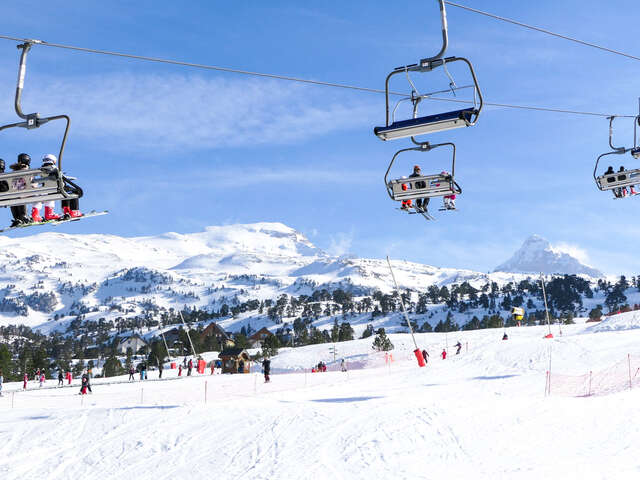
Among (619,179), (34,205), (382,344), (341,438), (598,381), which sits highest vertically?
(619,179)

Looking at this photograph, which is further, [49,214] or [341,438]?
[341,438]

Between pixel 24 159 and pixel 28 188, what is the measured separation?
3.13 feet

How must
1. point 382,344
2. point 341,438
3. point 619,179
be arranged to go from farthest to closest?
1. point 382,344
2. point 619,179
3. point 341,438

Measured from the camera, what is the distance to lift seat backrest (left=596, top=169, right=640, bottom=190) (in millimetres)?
19031

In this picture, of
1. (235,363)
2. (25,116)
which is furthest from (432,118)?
(235,363)

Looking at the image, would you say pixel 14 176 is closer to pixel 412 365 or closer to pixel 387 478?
pixel 387 478

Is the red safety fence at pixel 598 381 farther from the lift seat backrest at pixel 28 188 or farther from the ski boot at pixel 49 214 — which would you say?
the lift seat backrest at pixel 28 188

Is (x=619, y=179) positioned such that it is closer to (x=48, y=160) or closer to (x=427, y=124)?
(x=427, y=124)

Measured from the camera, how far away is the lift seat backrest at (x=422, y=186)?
14.6 meters

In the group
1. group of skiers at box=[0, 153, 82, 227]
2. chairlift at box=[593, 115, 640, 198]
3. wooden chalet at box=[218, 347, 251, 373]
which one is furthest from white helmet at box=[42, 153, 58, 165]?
wooden chalet at box=[218, 347, 251, 373]

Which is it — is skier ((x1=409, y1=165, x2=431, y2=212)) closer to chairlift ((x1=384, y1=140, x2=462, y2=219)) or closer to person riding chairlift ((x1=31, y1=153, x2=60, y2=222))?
chairlift ((x1=384, y1=140, x2=462, y2=219))

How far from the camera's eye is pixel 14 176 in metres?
11.0

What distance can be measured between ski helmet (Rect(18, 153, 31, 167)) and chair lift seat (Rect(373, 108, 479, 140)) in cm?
616

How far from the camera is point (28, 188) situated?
10922mm
